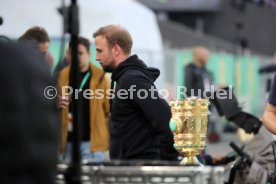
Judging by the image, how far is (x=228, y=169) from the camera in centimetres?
802

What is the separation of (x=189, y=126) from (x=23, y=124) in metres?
3.50

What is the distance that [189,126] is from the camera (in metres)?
6.66

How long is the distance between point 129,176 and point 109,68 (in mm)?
2505

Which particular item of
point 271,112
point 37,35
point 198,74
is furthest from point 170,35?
point 271,112

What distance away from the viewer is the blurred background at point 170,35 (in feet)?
48.1

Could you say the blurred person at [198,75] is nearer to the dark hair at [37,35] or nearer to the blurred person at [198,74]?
the blurred person at [198,74]

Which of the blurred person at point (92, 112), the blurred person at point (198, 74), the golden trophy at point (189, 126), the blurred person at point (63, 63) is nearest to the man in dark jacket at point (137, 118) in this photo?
the golden trophy at point (189, 126)

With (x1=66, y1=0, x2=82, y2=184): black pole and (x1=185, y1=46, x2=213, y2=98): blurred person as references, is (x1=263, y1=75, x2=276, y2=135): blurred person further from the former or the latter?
(x1=185, y1=46, x2=213, y2=98): blurred person

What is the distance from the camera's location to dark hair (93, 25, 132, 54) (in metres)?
6.65

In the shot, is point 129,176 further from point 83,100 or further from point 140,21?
point 140,21

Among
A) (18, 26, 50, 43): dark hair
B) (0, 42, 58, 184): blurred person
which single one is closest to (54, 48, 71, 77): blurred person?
(18, 26, 50, 43): dark hair

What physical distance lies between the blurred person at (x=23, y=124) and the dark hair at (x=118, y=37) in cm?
334

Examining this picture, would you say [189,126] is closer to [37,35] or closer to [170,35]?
[37,35]

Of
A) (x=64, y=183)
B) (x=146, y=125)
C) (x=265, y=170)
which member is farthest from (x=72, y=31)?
(x=265, y=170)
